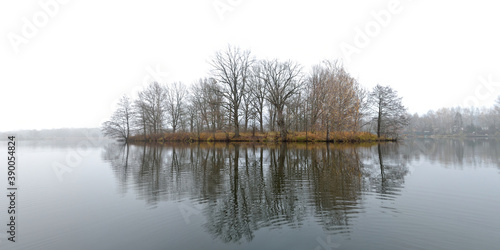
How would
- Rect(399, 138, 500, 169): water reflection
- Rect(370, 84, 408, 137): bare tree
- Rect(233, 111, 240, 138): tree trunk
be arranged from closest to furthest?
Rect(399, 138, 500, 169): water reflection < Rect(233, 111, 240, 138): tree trunk < Rect(370, 84, 408, 137): bare tree

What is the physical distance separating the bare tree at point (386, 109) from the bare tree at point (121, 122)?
51636mm

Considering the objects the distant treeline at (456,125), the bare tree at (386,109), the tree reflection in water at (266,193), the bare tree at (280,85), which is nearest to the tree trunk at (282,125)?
the bare tree at (280,85)

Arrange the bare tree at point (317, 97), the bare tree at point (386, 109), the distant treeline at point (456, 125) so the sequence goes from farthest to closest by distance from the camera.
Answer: the distant treeline at point (456, 125) → the bare tree at point (386, 109) → the bare tree at point (317, 97)

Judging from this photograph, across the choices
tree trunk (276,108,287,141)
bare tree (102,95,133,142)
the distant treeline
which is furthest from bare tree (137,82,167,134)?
the distant treeline

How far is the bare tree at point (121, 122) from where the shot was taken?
176ft

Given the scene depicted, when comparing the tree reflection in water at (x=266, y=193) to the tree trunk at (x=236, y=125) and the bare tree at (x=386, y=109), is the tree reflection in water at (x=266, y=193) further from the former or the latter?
the bare tree at (x=386, y=109)

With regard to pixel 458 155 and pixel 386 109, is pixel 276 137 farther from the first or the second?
pixel 458 155

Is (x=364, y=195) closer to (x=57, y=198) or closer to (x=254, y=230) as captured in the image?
(x=254, y=230)

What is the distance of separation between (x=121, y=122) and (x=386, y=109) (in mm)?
56455

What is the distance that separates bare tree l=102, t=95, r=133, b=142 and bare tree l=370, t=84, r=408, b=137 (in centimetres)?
5164

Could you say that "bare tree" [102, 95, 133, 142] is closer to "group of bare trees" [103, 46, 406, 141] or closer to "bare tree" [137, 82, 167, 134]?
"bare tree" [137, 82, 167, 134]

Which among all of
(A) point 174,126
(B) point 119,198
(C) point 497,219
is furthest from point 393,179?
(A) point 174,126

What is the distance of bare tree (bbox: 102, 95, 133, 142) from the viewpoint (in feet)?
176

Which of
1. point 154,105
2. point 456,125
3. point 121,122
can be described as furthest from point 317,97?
point 456,125
